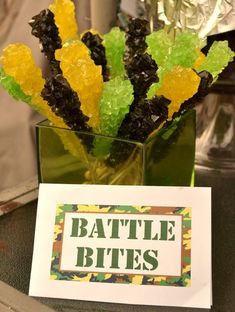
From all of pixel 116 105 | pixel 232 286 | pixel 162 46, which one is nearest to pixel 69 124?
pixel 116 105

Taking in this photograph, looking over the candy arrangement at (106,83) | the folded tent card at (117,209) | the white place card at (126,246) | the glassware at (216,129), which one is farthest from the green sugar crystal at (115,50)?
the glassware at (216,129)

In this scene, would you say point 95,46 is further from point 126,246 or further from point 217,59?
point 126,246

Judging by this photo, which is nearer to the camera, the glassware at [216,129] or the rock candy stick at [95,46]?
the rock candy stick at [95,46]

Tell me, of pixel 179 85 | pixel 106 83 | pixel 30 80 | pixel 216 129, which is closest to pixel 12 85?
pixel 30 80

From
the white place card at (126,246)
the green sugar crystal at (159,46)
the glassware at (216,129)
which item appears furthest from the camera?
the glassware at (216,129)

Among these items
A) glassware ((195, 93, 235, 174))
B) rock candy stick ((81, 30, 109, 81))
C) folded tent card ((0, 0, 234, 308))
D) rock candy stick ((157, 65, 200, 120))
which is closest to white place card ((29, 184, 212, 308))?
folded tent card ((0, 0, 234, 308))

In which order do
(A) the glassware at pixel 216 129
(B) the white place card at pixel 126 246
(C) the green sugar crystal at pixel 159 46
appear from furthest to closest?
(A) the glassware at pixel 216 129, (C) the green sugar crystal at pixel 159 46, (B) the white place card at pixel 126 246

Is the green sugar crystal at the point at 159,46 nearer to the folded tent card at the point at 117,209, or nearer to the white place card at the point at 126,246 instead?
the folded tent card at the point at 117,209
